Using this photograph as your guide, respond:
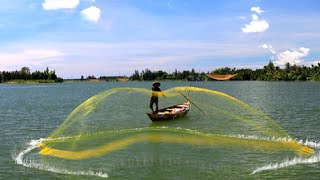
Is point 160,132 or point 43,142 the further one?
point 160,132

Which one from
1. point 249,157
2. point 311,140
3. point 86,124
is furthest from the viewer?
point 86,124

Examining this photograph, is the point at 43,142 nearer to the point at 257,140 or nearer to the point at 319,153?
the point at 257,140

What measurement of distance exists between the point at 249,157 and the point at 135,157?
19.6ft

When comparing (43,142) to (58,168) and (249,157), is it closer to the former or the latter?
(58,168)

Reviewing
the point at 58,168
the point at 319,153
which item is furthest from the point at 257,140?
the point at 58,168

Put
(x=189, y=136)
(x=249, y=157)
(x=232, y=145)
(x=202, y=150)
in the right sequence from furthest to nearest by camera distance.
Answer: (x=189, y=136), (x=232, y=145), (x=202, y=150), (x=249, y=157)

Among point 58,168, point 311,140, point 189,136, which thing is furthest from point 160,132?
point 58,168

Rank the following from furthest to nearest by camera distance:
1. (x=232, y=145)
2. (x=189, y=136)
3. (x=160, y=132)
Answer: (x=160, y=132) → (x=189, y=136) → (x=232, y=145)

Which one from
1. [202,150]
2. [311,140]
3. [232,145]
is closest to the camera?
[202,150]

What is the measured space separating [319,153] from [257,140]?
479cm

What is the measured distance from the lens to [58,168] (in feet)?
63.7

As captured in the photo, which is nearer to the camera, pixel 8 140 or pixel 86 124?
pixel 8 140

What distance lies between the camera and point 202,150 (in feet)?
75.4

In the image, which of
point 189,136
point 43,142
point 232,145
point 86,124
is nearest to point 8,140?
point 43,142
